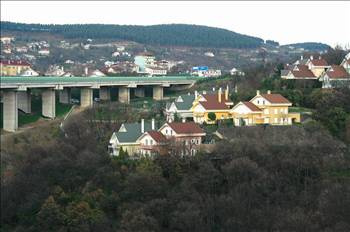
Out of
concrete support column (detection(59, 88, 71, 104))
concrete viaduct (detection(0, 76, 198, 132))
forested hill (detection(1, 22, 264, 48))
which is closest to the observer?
concrete viaduct (detection(0, 76, 198, 132))

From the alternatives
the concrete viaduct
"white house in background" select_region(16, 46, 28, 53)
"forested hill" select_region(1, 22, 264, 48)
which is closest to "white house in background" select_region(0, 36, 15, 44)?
"white house in background" select_region(16, 46, 28, 53)

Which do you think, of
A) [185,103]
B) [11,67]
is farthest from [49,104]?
[11,67]

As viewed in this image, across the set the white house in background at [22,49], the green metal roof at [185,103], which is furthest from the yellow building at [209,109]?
the white house in background at [22,49]

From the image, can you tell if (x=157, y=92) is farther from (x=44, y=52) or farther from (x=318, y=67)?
(x=44, y=52)

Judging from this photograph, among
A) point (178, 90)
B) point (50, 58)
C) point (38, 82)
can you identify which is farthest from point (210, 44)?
point (38, 82)

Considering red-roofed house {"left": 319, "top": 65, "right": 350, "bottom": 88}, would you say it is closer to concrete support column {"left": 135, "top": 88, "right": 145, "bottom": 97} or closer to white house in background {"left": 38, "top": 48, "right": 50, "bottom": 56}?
concrete support column {"left": 135, "top": 88, "right": 145, "bottom": 97}

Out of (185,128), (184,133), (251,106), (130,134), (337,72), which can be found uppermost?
(337,72)

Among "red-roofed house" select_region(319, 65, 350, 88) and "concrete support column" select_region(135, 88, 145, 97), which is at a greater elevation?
"red-roofed house" select_region(319, 65, 350, 88)
